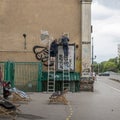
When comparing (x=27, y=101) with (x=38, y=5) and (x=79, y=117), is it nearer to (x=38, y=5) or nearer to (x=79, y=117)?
(x=79, y=117)

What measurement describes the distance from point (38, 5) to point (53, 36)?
287 centimetres

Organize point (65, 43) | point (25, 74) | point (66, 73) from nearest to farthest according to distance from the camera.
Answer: point (65, 43) → point (66, 73) → point (25, 74)

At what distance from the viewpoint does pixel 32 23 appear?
3903 centimetres

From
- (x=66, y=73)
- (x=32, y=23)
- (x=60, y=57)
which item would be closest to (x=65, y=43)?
(x=60, y=57)

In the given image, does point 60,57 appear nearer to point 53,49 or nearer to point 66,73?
point 53,49

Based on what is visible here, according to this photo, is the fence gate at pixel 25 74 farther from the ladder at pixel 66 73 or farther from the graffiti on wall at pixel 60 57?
the ladder at pixel 66 73

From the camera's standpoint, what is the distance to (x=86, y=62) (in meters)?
38.2

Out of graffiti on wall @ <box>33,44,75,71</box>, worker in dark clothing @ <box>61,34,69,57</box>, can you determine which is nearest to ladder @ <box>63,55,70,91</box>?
graffiti on wall @ <box>33,44,75,71</box>

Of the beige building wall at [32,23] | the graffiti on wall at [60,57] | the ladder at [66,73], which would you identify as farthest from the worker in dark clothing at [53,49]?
the beige building wall at [32,23]

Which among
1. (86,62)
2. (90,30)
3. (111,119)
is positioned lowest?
(111,119)

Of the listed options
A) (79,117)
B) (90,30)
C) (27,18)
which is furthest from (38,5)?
(79,117)

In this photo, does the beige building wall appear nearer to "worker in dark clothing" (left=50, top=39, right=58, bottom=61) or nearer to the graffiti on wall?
the graffiti on wall

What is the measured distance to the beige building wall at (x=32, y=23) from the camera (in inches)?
1518

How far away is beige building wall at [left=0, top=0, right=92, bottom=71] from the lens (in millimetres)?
38562
